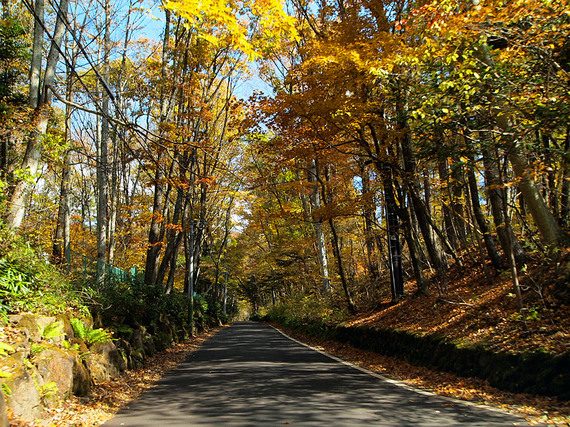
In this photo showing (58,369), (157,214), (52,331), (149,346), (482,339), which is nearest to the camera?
(58,369)

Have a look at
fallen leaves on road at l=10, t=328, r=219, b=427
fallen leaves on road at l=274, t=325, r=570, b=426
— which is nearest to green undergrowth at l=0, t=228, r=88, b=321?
fallen leaves on road at l=10, t=328, r=219, b=427

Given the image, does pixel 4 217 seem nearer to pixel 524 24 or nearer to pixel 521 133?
pixel 521 133

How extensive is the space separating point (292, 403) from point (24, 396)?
10.7 feet

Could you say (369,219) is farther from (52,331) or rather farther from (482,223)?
(52,331)

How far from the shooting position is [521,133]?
21.6 ft

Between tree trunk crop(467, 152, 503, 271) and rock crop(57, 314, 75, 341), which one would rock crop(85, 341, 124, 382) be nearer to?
rock crop(57, 314, 75, 341)

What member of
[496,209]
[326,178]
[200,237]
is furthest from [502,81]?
[200,237]

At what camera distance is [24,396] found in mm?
4797

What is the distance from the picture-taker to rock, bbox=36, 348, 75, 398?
561 cm

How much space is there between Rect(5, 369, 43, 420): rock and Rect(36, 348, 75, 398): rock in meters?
0.48

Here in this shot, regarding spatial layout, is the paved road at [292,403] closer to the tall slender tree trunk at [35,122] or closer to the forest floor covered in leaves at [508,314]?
the forest floor covered in leaves at [508,314]

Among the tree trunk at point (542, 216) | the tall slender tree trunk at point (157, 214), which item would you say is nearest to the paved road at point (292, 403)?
the tree trunk at point (542, 216)

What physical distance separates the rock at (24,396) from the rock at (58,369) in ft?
1.58

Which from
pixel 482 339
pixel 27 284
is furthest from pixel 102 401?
pixel 482 339
